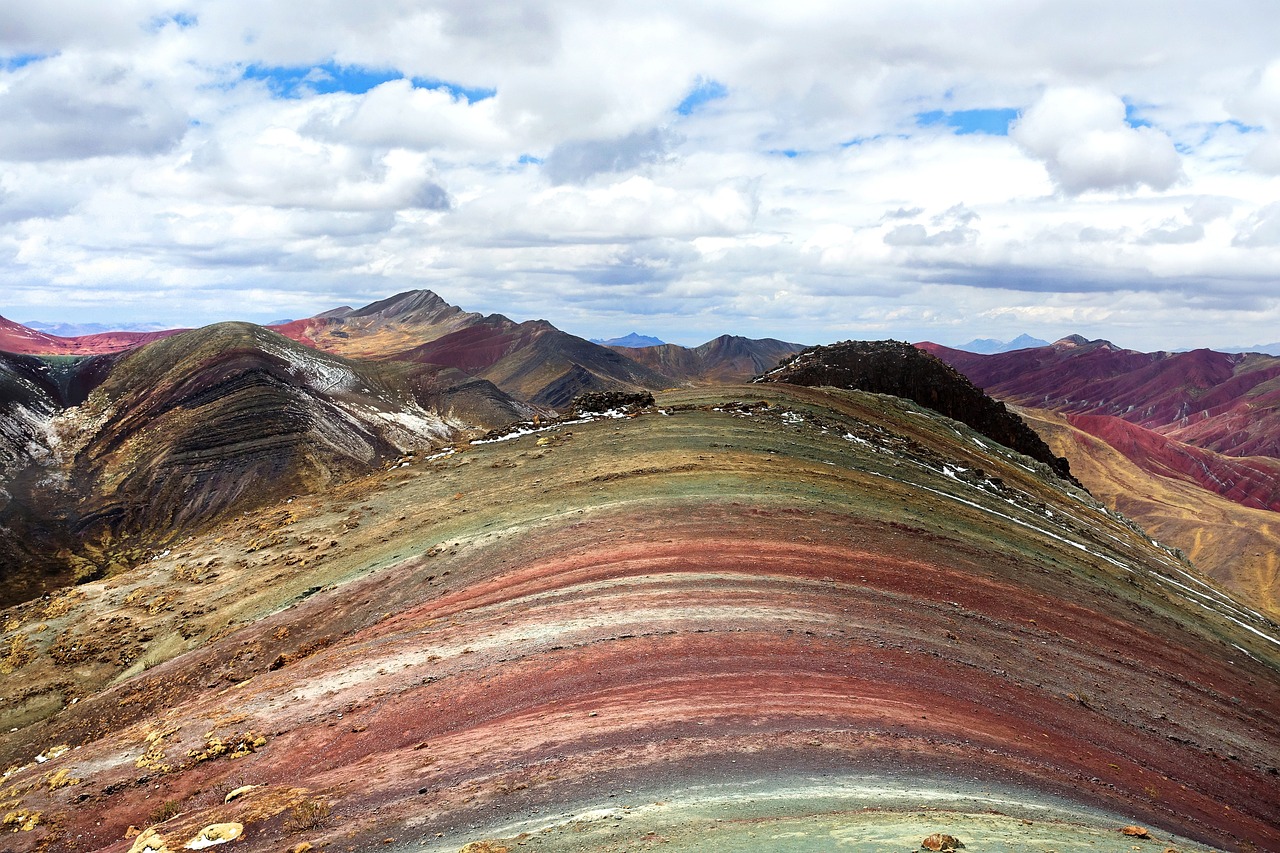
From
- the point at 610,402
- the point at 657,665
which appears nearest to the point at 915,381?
the point at 610,402

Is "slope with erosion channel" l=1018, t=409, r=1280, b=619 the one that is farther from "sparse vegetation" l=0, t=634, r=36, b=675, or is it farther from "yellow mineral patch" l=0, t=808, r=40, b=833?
"sparse vegetation" l=0, t=634, r=36, b=675

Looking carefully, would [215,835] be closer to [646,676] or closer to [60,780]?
[60,780]

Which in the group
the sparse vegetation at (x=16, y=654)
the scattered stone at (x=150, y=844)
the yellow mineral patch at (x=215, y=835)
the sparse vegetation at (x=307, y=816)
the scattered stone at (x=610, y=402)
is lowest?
the sparse vegetation at (x=16, y=654)

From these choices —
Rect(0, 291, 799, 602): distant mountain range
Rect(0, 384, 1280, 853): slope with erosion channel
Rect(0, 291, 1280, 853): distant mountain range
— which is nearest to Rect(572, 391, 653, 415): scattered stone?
Rect(0, 291, 1280, 853): distant mountain range

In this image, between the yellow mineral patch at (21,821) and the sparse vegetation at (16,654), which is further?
the sparse vegetation at (16,654)

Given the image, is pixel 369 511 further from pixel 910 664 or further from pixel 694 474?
pixel 910 664

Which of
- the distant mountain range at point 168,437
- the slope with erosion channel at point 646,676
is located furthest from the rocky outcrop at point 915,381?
the distant mountain range at point 168,437

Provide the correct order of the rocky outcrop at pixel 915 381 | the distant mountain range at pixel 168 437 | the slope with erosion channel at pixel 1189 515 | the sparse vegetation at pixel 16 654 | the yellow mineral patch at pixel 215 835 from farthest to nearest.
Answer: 1. the slope with erosion channel at pixel 1189 515
2. the distant mountain range at pixel 168 437
3. the rocky outcrop at pixel 915 381
4. the sparse vegetation at pixel 16 654
5. the yellow mineral patch at pixel 215 835

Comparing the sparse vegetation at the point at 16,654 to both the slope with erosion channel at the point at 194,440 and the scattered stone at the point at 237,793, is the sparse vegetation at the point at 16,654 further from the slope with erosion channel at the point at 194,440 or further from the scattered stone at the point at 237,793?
the slope with erosion channel at the point at 194,440
